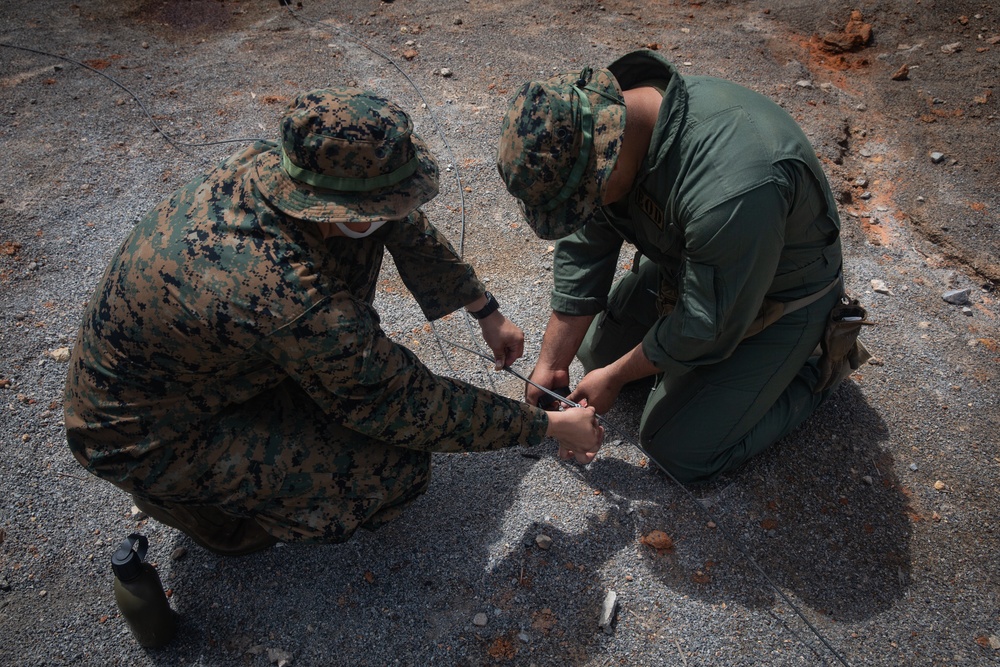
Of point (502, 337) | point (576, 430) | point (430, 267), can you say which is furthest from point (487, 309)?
point (576, 430)

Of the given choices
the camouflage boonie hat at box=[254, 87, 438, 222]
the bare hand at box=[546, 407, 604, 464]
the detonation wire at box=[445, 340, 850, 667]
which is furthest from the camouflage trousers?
the camouflage boonie hat at box=[254, 87, 438, 222]

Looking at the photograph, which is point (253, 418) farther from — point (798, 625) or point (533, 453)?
point (798, 625)

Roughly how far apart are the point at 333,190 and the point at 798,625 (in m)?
2.03

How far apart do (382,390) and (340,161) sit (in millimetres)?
652

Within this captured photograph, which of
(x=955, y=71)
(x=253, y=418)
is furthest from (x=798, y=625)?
(x=955, y=71)

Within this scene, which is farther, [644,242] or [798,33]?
[798,33]

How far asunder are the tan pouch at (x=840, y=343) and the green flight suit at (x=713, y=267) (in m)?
0.04

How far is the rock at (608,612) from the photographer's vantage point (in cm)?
232

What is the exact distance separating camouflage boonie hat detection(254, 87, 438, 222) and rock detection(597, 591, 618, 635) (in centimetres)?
147

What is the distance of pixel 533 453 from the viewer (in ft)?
9.47

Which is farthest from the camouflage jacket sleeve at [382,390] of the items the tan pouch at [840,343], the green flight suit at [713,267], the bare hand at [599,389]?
the tan pouch at [840,343]

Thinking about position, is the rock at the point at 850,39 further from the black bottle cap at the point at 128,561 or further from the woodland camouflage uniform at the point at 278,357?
the black bottle cap at the point at 128,561

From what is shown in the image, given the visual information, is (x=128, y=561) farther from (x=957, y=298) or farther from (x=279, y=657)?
(x=957, y=298)

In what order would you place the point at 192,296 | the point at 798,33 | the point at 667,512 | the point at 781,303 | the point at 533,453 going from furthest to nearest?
the point at 798,33
the point at 533,453
the point at 667,512
the point at 781,303
the point at 192,296
